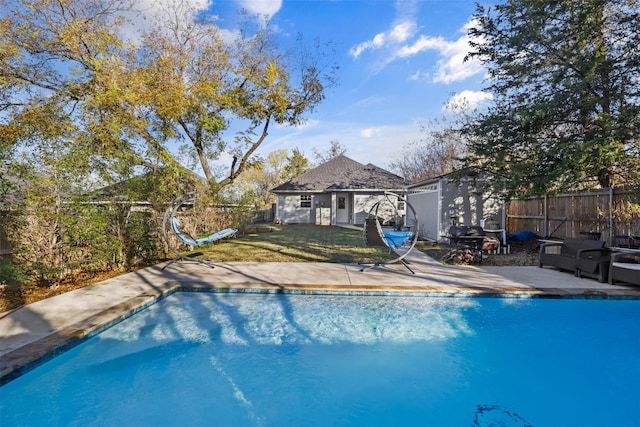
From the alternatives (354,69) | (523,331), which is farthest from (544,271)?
(354,69)

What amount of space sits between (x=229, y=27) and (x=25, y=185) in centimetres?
1055

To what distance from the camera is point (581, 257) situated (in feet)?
22.0

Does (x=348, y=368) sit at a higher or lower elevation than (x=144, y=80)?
lower

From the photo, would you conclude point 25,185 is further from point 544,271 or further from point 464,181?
point 464,181

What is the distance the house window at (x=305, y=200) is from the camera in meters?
23.2

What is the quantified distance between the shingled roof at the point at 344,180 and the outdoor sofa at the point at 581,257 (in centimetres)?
1302

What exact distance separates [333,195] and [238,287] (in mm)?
16339

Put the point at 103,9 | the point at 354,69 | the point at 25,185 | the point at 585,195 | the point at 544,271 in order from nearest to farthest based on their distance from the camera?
1. the point at 25,185
2. the point at 544,271
3. the point at 585,195
4. the point at 103,9
5. the point at 354,69

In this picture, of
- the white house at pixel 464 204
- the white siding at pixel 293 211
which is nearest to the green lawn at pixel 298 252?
the white house at pixel 464 204

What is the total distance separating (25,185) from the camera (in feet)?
17.4

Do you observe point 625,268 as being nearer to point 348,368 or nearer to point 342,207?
point 348,368

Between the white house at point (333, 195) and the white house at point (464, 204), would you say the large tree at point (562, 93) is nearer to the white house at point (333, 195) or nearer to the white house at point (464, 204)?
the white house at point (464, 204)

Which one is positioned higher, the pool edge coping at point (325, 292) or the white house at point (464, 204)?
the white house at point (464, 204)

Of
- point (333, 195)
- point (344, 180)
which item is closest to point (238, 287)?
point (333, 195)
